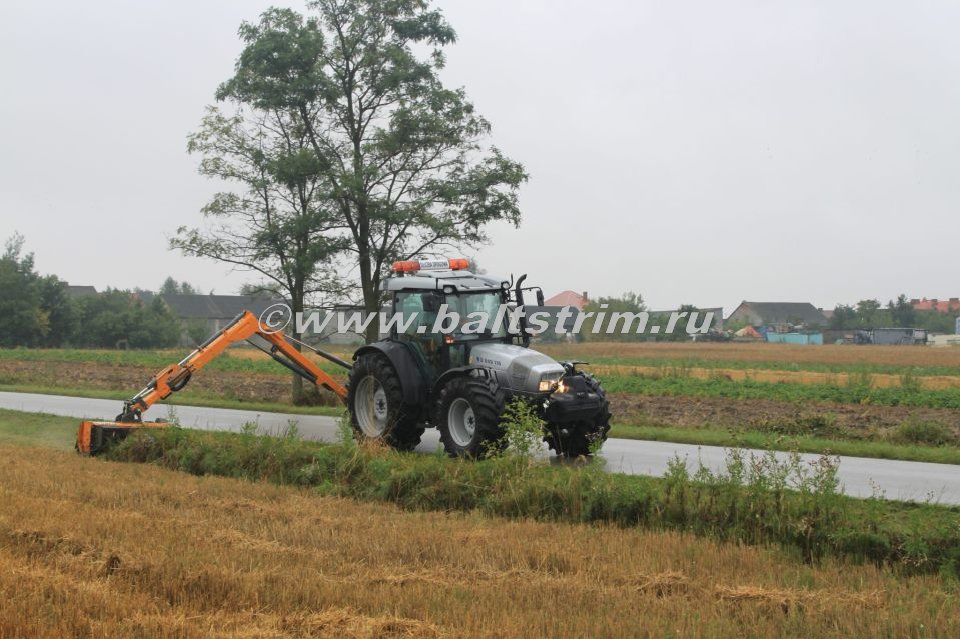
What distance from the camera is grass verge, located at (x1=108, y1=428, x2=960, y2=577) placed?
8.14 meters

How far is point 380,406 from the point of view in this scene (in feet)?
49.4

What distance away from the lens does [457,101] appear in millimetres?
23312

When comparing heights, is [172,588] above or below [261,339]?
below

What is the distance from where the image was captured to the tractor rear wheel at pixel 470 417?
12.7 meters

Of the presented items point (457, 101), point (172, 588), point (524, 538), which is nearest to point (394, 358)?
point (524, 538)

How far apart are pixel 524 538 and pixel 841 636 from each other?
3.37m

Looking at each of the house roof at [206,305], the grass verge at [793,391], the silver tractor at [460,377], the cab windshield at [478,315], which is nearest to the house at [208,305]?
the house roof at [206,305]

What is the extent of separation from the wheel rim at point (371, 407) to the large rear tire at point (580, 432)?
2896mm

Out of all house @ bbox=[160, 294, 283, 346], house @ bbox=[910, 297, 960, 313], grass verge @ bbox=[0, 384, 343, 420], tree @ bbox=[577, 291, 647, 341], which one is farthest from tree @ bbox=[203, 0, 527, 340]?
house @ bbox=[910, 297, 960, 313]

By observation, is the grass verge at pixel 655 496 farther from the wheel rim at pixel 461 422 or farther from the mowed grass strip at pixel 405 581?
the wheel rim at pixel 461 422

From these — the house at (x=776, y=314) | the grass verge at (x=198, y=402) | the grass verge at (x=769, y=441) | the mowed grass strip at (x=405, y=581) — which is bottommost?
the grass verge at (x=198, y=402)

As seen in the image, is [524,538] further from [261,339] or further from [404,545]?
[261,339]

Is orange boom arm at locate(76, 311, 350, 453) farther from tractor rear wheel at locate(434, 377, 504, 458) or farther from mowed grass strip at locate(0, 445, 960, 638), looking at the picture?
mowed grass strip at locate(0, 445, 960, 638)

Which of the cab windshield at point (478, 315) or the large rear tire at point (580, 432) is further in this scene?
the cab windshield at point (478, 315)
